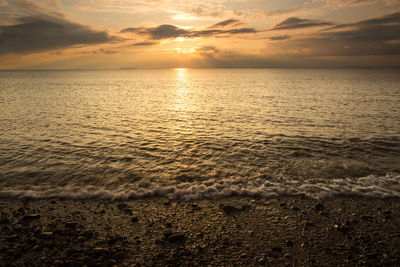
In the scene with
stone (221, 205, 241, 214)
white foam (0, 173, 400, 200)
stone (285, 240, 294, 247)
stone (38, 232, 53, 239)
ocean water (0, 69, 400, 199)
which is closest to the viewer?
stone (285, 240, 294, 247)

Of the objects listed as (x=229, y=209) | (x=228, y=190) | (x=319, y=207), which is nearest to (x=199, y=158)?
(x=228, y=190)

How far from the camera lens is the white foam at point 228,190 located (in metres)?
10.8

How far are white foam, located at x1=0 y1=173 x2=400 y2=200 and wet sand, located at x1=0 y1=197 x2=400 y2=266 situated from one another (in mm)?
515

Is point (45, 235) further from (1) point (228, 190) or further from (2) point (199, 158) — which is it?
(2) point (199, 158)

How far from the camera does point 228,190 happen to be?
11195 mm

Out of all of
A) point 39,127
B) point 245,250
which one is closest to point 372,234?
point 245,250

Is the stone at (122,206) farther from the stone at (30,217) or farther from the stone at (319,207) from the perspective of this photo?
the stone at (319,207)

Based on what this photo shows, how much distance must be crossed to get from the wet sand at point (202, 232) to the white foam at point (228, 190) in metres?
0.52

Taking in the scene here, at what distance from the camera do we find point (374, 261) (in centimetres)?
650

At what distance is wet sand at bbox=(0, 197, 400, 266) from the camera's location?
6699mm

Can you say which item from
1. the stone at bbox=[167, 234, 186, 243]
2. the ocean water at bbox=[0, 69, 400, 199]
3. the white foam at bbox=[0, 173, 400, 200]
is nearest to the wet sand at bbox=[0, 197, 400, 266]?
the stone at bbox=[167, 234, 186, 243]

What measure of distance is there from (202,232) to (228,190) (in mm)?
3546

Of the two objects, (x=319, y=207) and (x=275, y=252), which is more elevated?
(x=275, y=252)

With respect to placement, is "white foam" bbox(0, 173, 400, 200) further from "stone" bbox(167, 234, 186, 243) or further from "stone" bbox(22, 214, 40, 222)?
"stone" bbox(167, 234, 186, 243)
